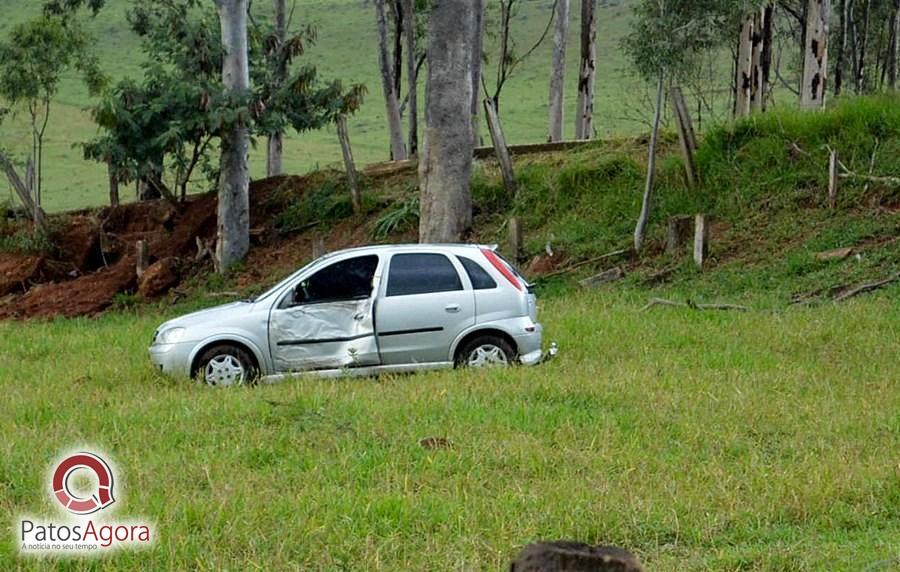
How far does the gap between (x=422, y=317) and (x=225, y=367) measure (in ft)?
7.06

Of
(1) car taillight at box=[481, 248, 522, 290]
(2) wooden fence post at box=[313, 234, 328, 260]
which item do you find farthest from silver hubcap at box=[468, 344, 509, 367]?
(2) wooden fence post at box=[313, 234, 328, 260]

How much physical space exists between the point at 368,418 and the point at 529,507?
2678 mm

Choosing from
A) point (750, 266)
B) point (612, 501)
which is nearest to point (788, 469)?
point (612, 501)

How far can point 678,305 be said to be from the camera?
55.3ft

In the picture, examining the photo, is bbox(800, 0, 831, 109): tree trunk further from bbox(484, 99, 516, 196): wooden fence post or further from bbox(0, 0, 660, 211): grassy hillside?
bbox(0, 0, 660, 211): grassy hillside

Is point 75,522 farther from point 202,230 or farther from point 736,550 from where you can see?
point 202,230

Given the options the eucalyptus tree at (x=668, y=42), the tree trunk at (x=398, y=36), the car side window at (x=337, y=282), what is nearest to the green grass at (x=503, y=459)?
the car side window at (x=337, y=282)

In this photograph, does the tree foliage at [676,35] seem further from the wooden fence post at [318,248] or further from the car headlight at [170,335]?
the car headlight at [170,335]

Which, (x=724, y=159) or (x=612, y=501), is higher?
(x=724, y=159)

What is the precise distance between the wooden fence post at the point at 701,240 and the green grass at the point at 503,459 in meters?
5.75

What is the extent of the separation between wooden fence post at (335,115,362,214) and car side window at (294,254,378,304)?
12271 millimetres

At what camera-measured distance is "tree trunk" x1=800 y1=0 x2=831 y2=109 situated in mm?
25172

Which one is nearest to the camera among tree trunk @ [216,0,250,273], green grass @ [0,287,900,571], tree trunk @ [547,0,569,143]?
green grass @ [0,287,900,571]

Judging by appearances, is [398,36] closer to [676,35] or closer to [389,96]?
[389,96]
